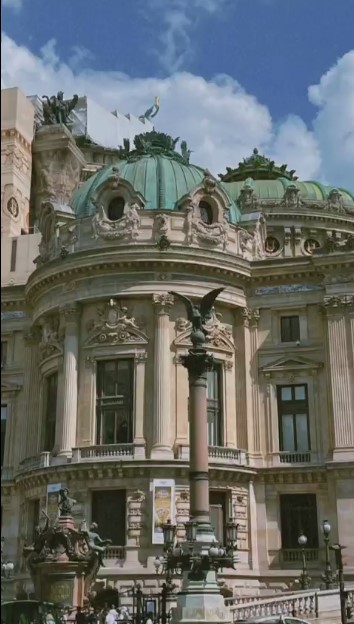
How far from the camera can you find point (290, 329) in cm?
4359

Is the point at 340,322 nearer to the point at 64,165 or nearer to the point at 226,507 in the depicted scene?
→ the point at 226,507

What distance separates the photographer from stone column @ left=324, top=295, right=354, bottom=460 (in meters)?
40.2

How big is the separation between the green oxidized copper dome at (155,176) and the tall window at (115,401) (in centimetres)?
824

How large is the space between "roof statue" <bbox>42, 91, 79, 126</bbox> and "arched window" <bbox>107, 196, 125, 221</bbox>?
2143 cm

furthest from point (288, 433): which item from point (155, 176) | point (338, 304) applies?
point (155, 176)

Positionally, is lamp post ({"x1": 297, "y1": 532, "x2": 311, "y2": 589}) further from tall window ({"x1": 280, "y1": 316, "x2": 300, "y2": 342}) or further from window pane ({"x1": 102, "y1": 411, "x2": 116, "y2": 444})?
tall window ({"x1": 280, "y1": 316, "x2": 300, "y2": 342})

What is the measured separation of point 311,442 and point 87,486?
1074cm

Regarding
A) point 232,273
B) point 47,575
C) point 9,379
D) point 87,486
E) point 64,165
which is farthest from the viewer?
point 64,165

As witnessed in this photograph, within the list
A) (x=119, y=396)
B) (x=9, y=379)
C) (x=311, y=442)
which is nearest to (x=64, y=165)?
(x=9, y=379)

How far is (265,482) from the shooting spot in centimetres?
4125

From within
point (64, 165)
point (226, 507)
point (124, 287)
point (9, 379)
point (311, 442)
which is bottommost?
point (226, 507)

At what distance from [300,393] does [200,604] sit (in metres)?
21.9

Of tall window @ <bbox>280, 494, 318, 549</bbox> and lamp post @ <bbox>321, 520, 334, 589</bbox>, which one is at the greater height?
tall window @ <bbox>280, 494, 318, 549</bbox>

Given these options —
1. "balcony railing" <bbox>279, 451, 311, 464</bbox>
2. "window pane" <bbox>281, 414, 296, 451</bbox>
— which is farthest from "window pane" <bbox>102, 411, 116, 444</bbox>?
"window pane" <bbox>281, 414, 296, 451</bbox>
